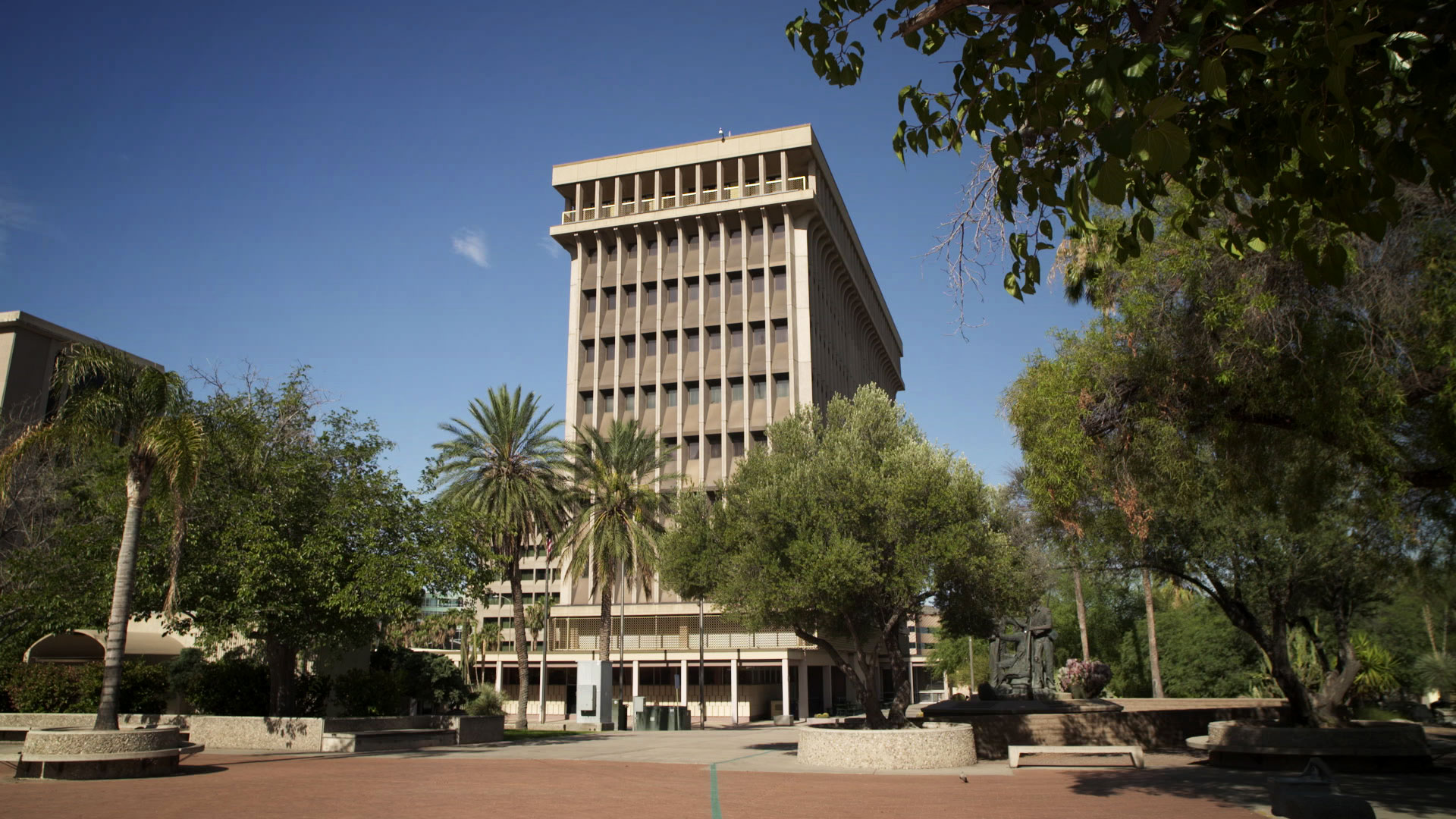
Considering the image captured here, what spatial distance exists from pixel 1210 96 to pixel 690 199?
5907 centimetres

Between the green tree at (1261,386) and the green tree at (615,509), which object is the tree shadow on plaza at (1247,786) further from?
the green tree at (615,509)

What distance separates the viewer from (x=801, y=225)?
5966 centimetres

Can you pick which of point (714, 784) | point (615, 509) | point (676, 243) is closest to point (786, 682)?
point (615, 509)

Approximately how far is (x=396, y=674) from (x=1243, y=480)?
23703 mm

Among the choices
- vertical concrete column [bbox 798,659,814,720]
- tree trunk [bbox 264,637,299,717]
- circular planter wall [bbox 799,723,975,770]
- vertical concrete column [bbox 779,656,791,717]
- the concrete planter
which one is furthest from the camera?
vertical concrete column [bbox 798,659,814,720]

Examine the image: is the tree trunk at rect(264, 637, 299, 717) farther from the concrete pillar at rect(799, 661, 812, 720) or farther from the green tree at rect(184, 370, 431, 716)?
the concrete pillar at rect(799, 661, 812, 720)

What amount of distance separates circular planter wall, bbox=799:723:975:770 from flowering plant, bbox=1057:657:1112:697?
1702 cm

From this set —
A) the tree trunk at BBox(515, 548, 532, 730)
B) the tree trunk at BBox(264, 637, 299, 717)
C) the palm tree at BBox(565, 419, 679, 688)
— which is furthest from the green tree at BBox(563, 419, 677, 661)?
the tree trunk at BBox(264, 637, 299, 717)

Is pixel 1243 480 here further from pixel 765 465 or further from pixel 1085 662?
pixel 1085 662

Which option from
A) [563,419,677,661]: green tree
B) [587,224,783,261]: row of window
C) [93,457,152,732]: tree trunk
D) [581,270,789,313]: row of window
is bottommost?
[93,457,152,732]: tree trunk

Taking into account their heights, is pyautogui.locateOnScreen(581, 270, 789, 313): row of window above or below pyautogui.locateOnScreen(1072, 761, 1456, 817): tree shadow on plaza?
above

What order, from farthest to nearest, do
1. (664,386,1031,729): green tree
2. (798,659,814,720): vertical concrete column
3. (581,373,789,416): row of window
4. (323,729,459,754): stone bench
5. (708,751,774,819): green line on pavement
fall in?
1. (581,373,789,416): row of window
2. (798,659,814,720): vertical concrete column
3. (323,729,459,754): stone bench
4. (664,386,1031,729): green tree
5. (708,751,774,819): green line on pavement

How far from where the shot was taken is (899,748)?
18.6m

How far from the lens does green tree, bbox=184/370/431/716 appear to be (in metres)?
21.2
